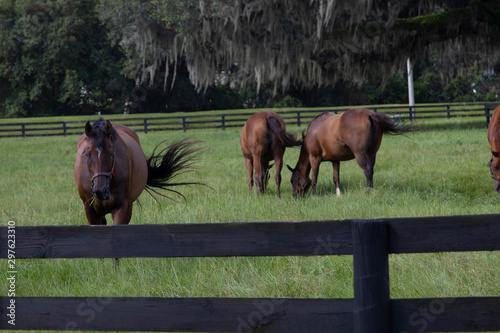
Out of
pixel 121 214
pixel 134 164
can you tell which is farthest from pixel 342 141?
pixel 121 214

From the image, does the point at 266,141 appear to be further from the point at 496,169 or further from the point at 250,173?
the point at 496,169

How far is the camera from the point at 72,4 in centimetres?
4791

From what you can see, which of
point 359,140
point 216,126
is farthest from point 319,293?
point 216,126

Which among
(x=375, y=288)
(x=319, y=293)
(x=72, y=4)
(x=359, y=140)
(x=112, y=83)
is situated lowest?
(x=319, y=293)

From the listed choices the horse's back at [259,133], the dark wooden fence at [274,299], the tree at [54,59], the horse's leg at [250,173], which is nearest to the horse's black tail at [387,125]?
the horse's back at [259,133]

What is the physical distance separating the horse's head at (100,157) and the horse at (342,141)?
14.8 feet

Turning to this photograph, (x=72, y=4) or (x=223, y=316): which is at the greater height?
(x=72, y=4)

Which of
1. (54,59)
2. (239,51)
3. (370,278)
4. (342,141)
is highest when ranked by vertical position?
(54,59)

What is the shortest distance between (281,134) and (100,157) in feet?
17.0

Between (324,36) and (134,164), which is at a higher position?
(324,36)

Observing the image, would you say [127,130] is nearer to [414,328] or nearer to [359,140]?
[359,140]

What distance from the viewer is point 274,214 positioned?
809 cm

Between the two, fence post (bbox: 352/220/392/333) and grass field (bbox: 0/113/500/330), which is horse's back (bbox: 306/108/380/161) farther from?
fence post (bbox: 352/220/392/333)

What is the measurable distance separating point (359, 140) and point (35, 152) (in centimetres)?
1681
